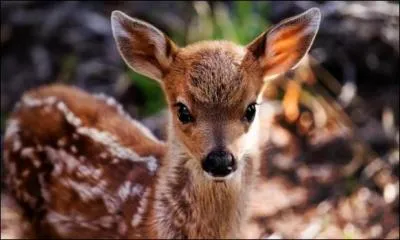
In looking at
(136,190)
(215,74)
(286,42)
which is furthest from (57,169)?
(286,42)

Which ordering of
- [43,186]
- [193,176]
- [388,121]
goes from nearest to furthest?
[193,176], [43,186], [388,121]

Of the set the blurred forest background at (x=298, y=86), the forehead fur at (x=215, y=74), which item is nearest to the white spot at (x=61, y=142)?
the blurred forest background at (x=298, y=86)

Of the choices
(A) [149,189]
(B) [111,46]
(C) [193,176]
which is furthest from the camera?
(B) [111,46]

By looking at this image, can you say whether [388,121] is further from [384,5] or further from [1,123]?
[1,123]

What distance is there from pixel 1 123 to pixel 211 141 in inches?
94.1

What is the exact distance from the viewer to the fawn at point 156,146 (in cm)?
404

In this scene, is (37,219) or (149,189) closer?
(149,189)

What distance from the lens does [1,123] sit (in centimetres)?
596

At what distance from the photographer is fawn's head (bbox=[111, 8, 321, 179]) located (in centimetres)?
397

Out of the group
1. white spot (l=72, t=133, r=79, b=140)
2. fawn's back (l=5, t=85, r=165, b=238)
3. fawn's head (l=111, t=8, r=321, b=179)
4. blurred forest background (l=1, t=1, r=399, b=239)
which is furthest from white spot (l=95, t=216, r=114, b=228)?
blurred forest background (l=1, t=1, r=399, b=239)

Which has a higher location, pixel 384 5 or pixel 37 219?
pixel 384 5

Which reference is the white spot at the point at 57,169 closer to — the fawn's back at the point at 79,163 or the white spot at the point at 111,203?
the fawn's back at the point at 79,163

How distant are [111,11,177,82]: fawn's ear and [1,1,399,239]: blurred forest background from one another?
1.06 m

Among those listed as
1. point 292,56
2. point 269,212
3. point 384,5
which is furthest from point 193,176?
point 384,5
